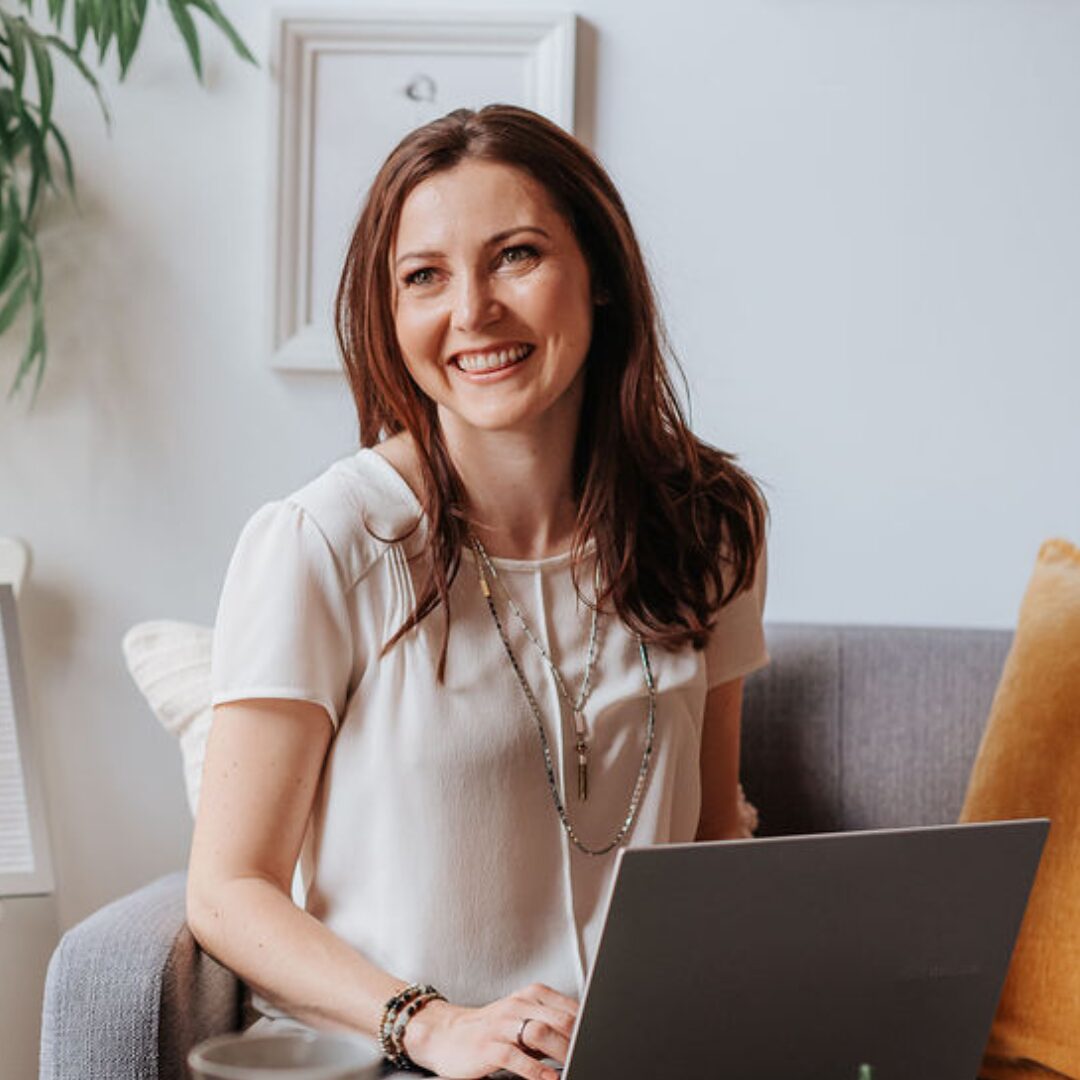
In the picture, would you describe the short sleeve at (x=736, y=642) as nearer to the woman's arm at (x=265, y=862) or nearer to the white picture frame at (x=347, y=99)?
the woman's arm at (x=265, y=862)

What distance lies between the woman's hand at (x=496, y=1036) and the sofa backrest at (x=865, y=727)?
26.5 inches

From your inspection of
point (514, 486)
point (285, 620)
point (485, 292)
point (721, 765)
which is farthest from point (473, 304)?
point (721, 765)

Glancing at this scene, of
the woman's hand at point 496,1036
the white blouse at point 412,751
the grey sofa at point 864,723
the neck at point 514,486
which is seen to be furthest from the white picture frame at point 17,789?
the grey sofa at point 864,723

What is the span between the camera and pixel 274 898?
125cm

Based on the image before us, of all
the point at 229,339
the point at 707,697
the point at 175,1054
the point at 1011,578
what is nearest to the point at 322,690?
the point at 175,1054

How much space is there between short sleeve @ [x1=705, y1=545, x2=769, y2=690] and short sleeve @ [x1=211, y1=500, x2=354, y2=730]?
0.37m

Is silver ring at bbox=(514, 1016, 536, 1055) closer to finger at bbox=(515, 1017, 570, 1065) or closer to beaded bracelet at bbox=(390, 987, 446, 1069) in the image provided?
finger at bbox=(515, 1017, 570, 1065)

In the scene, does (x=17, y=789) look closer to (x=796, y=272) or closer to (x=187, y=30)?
(x=187, y=30)

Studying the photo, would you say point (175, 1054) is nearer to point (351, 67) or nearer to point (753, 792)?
point (753, 792)

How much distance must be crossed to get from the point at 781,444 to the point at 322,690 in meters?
0.88

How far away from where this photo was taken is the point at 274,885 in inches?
50.0

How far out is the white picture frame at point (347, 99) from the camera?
6.50ft

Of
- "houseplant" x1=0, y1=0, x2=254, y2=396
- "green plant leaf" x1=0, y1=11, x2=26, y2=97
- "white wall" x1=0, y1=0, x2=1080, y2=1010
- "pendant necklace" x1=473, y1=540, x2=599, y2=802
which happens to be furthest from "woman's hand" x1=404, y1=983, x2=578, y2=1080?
"green plant leaf" x1=0, y1=11, x2=26, y2=97

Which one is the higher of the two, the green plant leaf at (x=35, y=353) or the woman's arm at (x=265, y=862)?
the green plant leaf at (x=35, y=353)
